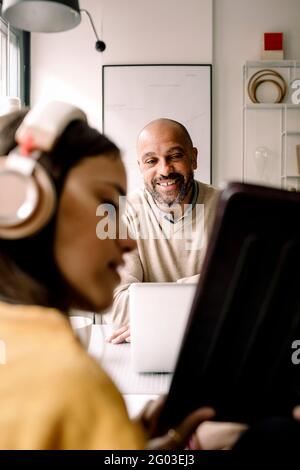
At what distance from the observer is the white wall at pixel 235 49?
2.81 meters

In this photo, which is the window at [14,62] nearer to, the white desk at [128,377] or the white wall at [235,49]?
the white wall at [235,49]

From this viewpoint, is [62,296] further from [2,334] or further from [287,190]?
[287,190]

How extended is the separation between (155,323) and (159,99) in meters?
2.21

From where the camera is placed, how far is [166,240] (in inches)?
57.5

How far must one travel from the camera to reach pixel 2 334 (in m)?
0.35

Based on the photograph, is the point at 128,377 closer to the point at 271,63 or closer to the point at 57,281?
the point at 57,281

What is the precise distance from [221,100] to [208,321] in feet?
8.68

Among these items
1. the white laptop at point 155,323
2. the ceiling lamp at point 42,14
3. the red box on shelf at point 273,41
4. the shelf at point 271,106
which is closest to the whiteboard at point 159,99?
the shelf at point 271,106

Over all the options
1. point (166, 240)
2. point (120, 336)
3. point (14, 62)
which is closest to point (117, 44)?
point (14, 62)

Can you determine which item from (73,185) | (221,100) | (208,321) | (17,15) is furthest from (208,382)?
(221,100)

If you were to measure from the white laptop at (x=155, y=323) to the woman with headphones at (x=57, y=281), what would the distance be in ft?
1.10

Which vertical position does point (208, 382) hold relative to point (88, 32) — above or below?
below

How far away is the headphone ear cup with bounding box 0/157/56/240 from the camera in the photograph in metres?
0.32
